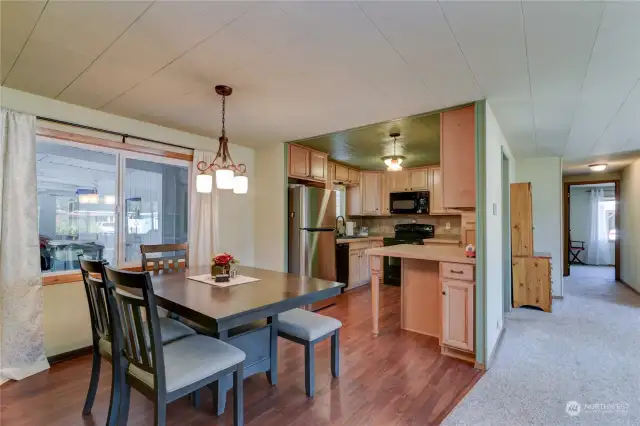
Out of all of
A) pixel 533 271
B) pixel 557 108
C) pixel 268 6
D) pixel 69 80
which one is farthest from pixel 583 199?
pixel 69 80

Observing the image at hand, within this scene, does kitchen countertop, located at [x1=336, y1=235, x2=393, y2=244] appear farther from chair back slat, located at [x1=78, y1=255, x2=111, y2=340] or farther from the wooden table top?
chair back slat, located at [x1=78, y1=255, x2=111, y2=340]

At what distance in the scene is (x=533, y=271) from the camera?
4.20 metres

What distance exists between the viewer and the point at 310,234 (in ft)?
14.0

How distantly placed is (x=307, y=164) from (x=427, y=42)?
111 inches

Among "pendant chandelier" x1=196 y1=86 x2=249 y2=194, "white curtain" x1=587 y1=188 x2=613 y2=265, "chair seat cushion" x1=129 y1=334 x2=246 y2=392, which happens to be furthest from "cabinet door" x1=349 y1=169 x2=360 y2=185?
"white curtain" x1=587 y1=188 x2=613 y2=265

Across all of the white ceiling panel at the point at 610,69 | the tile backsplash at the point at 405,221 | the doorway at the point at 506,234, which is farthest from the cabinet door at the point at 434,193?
the white ceiling panel at the point at 610,69

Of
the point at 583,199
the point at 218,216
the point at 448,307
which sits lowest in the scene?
the point at 448,307

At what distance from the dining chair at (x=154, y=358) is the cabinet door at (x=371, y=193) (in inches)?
186

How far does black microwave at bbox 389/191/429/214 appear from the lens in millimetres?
5754

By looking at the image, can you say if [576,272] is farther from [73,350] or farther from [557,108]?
[73,350]

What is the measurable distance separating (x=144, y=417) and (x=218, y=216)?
2.33 meters

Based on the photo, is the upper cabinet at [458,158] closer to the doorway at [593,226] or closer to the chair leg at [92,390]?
the chair leg at [92,390]

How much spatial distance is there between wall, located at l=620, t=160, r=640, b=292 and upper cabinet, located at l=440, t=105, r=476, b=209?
4504 millimetres

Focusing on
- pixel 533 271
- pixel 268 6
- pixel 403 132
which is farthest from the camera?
pixel 533 271
